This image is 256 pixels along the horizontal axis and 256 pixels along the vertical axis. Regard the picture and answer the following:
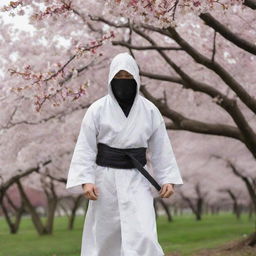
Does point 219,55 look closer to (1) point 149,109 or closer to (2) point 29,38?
(2) point 29,38

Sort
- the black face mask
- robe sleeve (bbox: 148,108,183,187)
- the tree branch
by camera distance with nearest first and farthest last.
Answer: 1. the black face mask
2. robe sleeve (bbox: 148,108,183,187)
3. the tree branch

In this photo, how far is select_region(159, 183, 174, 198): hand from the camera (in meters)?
4.94

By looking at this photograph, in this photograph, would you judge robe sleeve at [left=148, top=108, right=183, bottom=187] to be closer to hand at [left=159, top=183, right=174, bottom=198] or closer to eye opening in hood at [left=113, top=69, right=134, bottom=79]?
hand at [left=159, top=183, right=174, bottom=198]

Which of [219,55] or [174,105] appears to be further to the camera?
[174,105]

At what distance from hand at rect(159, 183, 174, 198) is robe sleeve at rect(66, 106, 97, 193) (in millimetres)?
580

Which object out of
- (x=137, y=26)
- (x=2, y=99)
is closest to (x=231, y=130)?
(x=137, y=26)

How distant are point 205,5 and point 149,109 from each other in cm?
157

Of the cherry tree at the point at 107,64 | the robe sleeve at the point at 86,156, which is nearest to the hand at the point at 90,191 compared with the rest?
the robe sleeve at the point at 86,156

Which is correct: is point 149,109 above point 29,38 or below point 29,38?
below

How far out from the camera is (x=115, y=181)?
15.9ft

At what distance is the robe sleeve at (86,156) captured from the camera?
4.82 metres

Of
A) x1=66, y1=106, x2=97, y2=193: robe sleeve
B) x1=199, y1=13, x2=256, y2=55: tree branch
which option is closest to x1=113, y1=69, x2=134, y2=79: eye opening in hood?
x1=66, y1=106, x2=97, y2=193: robe sleeve

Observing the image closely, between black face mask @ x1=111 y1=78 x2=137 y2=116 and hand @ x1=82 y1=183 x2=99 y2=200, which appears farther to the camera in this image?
black face mask @ x1=111 y1=78 x2=137 y2=116

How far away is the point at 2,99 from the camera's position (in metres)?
10.9
